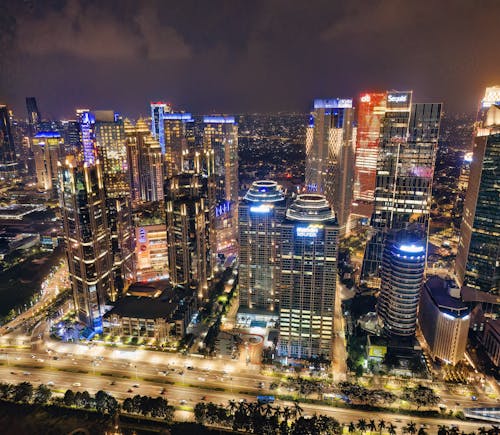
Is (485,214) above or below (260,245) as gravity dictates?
above

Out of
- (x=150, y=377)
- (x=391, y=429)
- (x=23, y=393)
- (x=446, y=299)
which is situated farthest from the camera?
(x=446, y=299)

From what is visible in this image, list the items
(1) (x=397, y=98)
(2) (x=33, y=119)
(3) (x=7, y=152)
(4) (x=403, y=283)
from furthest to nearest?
1. (2) (x=33, y=119)
2. (3) (x=7, y=152)
3. (1) (x=397, y=98)
4. (4) (x=403, y=283)

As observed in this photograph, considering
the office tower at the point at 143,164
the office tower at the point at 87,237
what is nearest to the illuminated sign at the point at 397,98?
the office tower at the point at 87,237

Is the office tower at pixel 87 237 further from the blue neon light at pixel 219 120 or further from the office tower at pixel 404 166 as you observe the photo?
the blue neon light at pixel 219 120

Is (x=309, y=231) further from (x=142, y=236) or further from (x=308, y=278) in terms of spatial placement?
(x=142, y=236)

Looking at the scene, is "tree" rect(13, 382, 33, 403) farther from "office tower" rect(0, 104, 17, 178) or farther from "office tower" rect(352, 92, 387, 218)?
"office tower" rect(0, 104, 17, 178)

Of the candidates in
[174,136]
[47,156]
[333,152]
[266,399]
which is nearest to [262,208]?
[266,399]

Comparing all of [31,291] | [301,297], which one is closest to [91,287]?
[31,291]

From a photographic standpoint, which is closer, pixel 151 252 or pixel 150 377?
pixel 150 377
